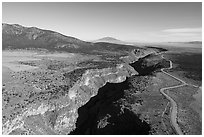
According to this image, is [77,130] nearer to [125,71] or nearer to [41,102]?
[41,102]

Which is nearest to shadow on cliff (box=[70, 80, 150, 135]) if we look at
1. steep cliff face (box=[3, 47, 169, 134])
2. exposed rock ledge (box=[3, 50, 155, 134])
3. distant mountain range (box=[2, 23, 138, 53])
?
steep cliff face (box=[3, 47, 169, 134])

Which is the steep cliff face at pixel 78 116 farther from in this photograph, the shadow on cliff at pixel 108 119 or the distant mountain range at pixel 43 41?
the distant mountain range at pixel 43 41

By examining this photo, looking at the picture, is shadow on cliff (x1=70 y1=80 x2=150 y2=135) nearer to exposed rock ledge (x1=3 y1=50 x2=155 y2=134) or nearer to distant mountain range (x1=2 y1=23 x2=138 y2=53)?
exposed rock ledge (x1=3 y1=50 x2=155 y2=134)

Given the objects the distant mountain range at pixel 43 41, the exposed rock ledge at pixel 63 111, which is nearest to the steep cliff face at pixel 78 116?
the exposed rock ledge at pixel 63 111

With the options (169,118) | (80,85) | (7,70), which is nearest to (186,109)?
(169,118)

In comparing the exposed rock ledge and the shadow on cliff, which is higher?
the exposed rock ledge

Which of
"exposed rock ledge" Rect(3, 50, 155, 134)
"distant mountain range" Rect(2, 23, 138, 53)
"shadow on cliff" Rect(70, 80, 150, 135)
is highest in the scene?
"distant mountain range" Rect(2, 23, 138, 53)

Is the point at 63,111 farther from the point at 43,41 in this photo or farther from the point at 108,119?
the point at 43,41
